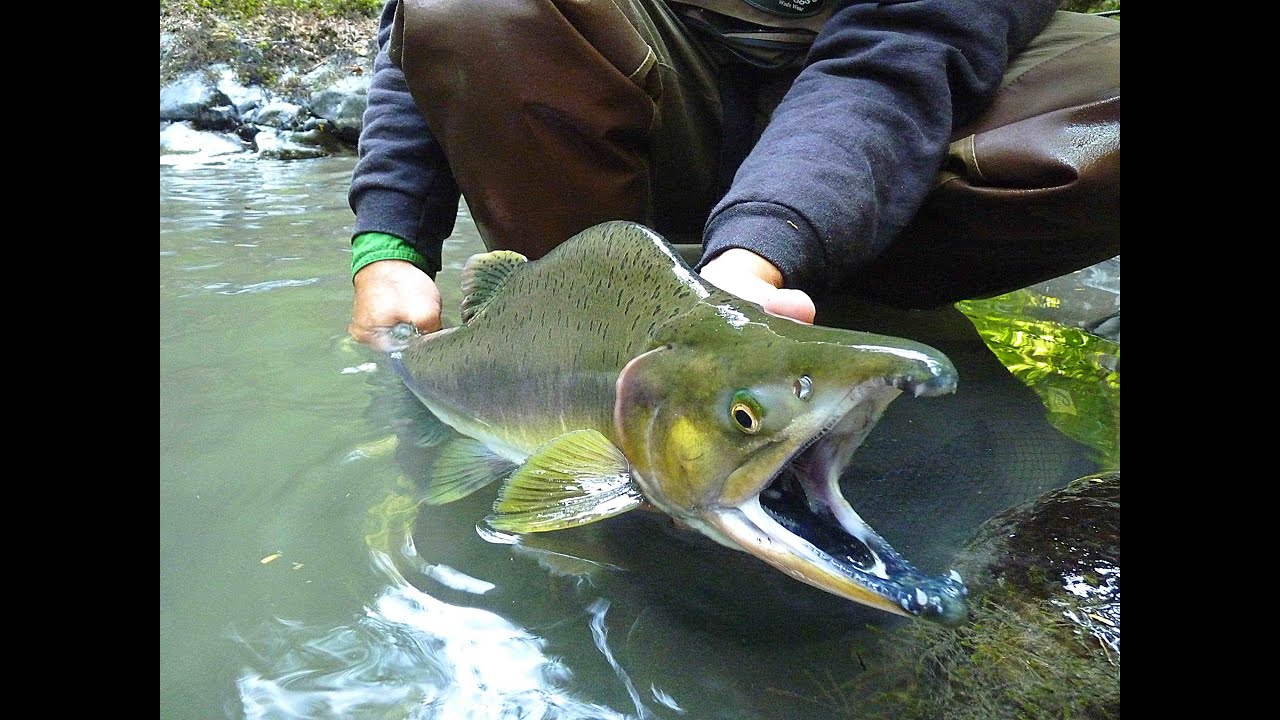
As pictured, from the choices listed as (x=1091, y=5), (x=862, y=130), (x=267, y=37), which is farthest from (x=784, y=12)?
(x=267, y=37)

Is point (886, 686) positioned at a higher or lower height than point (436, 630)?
higher

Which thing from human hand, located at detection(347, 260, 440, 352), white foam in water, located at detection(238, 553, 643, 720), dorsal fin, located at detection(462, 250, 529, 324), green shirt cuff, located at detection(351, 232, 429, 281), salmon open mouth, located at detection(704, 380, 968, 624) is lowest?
human hand, located at detection(347, 260, 440, 352)

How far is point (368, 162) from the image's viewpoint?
108 inches

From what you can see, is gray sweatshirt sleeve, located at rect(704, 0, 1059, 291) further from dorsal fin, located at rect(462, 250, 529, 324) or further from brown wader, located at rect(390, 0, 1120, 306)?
dorsal fin, located at rect(462, 250, 529, 324)

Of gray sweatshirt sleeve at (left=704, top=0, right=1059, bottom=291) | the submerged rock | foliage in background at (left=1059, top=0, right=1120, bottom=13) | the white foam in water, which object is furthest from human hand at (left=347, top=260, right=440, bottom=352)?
foliage in background at (left=1059, top=0, right=1120, bottom=13)

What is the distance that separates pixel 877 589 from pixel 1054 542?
1.87 ft

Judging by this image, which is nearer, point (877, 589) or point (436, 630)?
point (877, 589)

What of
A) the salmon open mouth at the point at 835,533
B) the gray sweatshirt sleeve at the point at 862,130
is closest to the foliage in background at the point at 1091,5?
the gray sweatshirt sleeve at the point at 862,130

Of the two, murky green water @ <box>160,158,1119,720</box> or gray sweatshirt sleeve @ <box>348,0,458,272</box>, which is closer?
murky green water @ <box>160,158,1119,720</box>

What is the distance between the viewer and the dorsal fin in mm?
2207

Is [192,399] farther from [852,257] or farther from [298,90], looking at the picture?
[298,90]

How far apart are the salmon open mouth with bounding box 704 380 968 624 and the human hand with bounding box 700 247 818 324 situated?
0.35 m

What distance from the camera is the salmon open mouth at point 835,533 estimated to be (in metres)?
1.09
